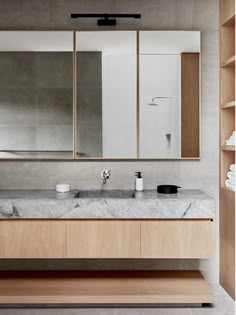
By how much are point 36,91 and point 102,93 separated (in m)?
0.56

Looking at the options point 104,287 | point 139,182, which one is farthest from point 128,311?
point 139,182

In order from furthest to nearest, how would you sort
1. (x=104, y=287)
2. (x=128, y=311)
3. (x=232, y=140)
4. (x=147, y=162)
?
(x=147, y=162)
(x=232, y=140)
(x=104, y=287)
(x=128, y=311)

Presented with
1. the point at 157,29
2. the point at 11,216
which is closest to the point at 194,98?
the point at 157,29

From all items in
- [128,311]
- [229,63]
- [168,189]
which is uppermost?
[229,63]

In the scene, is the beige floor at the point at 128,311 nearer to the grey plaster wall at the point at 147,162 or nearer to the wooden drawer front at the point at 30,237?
the wooden drawer front at the point at 30,237

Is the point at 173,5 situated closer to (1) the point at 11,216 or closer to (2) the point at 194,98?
(2) the point at 194,98

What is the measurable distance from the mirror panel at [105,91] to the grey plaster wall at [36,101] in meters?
0.12

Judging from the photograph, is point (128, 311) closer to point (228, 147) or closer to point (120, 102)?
point (228, 147)

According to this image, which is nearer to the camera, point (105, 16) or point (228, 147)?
point (228, 147)

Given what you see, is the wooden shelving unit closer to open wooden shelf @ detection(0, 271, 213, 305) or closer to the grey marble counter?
open wooden shelf @ detection(0, 271, 213, 305)

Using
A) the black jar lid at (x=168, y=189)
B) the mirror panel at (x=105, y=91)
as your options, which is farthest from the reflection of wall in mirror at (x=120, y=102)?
the black jar lid at (x=168, y=189)

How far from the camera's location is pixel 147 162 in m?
3.58

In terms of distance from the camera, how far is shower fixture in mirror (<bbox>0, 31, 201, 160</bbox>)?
3506mm

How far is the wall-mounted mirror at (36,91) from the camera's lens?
11.5 feet
